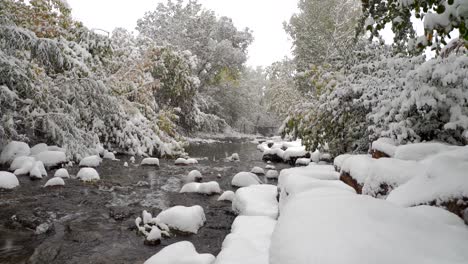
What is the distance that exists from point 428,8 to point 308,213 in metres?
2.34

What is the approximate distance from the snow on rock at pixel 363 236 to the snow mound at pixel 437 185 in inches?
14.9

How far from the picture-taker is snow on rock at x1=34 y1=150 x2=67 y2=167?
786 cm

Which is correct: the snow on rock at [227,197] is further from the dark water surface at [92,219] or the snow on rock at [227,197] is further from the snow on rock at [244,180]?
the snow on rock at [244,180]

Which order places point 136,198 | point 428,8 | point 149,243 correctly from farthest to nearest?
point 136,198 → point 149,243 → point 428,8

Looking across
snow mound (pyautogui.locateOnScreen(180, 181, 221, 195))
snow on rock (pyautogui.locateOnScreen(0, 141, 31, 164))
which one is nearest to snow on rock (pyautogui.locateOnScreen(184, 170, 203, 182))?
snow mound (pyautogui.locateOnScreen(180, 181, 221, 195))

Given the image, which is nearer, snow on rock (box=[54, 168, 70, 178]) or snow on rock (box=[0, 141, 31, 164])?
snow on rock (box=[54, 168, 70, 178])

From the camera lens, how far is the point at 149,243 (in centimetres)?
435

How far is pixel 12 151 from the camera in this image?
7531mm

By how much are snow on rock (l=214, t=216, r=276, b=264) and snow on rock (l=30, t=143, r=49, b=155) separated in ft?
20.4

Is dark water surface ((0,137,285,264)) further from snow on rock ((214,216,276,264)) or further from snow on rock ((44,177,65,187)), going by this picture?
snow on rock ((214,216,276,264))

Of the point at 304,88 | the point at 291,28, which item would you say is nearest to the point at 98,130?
the point at 304,88

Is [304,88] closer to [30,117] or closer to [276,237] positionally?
[30,117]

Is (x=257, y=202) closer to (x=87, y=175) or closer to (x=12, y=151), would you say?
(x=87, y=175)

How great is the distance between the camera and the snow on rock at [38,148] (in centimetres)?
821
